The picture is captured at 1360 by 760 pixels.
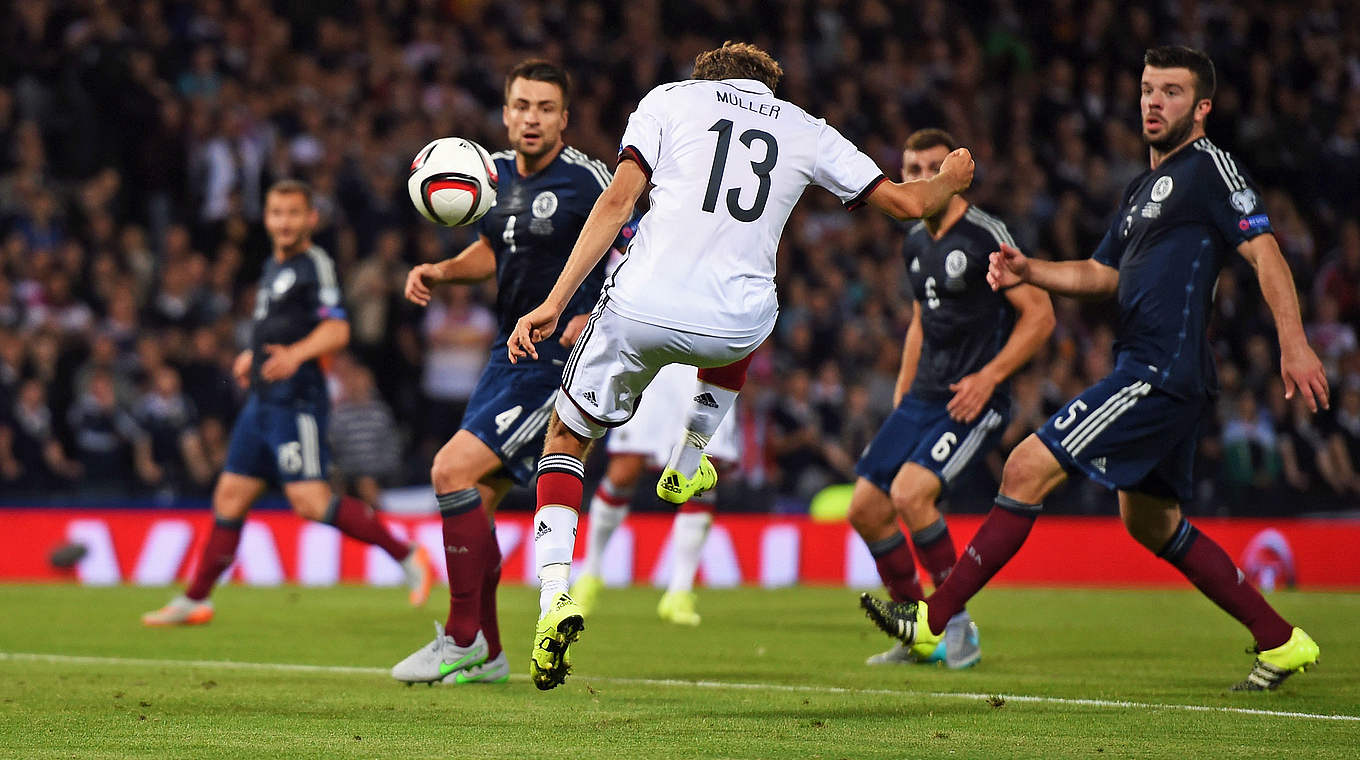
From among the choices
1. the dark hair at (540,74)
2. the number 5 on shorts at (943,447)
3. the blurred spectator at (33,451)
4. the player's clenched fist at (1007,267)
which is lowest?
the blurred spectator at (33,451)

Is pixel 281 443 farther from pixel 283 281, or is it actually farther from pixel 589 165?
pixel 589 165

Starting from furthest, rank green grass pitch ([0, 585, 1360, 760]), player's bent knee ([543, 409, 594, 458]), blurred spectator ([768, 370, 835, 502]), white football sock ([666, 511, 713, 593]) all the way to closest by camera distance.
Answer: blurred spectator ([768, 370, 835, 502]) → white football sock ([666, 511, 713, 593]) → player's bent knee ([543, 409, 594, 458]) → green grass pitch ([0, 585, 1360, 760])

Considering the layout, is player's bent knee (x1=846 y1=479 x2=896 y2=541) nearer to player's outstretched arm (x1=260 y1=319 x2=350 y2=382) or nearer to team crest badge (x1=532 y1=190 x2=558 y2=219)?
team crest badge (x1=532 y1=190 x2=558 y2=219)

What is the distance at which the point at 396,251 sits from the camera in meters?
15.9

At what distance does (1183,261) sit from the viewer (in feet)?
22.0

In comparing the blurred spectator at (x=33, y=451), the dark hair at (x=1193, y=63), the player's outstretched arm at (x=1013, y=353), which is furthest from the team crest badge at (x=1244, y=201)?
the blurred spectator at (x=33, y=451)

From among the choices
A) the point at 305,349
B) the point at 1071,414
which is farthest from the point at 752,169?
the point at 305,349

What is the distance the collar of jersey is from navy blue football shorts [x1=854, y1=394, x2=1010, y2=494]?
2701 mm

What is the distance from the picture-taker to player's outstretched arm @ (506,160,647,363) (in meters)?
5.57

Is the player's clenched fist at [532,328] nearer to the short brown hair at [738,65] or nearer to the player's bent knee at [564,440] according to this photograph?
the player's bent knee at [564,440]

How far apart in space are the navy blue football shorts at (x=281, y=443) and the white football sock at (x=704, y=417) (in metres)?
4.16

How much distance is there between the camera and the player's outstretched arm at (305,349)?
9.62 m

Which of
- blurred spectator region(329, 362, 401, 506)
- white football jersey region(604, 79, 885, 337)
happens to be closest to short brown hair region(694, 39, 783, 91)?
white football jersey region(604, 79, 885, 337)

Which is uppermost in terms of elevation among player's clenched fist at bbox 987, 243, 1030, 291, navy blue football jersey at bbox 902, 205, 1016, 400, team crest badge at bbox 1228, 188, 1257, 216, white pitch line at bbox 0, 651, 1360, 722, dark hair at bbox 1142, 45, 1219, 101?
dark hair at bbox 1142, 45, 1219, 101
